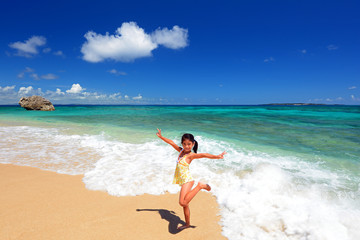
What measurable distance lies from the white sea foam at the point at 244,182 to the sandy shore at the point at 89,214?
0.37m

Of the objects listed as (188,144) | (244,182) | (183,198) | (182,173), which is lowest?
(244,182)

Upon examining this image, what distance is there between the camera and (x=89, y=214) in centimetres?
353

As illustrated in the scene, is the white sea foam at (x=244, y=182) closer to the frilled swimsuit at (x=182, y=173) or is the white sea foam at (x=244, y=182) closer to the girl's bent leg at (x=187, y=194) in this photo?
the girl's bent leg at (x=187, y=194)

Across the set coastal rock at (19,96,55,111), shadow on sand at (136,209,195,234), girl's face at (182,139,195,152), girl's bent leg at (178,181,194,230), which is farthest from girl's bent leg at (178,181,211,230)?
coastal rock at (19,96,55,111)

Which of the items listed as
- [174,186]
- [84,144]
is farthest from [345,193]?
[84,144]

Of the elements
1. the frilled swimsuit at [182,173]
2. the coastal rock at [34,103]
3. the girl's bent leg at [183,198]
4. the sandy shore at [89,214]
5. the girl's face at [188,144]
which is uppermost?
the coastal rock at [34,103]

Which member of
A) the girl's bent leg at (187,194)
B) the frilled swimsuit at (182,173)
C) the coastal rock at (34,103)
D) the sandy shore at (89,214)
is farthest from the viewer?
the coastal rock at (34,103)

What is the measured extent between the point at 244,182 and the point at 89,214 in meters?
3.89

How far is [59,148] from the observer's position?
323 inches

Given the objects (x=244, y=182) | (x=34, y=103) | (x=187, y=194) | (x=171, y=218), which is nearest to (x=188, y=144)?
(x=187, y=194)

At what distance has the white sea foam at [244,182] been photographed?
3309 mm

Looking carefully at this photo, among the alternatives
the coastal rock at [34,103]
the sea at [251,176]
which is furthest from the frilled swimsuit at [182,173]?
the coastal rock at [34,103]

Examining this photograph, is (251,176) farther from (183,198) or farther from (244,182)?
(183,198)

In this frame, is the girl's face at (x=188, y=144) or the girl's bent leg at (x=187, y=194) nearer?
the girl's bent leg at (x=187, y=194)
